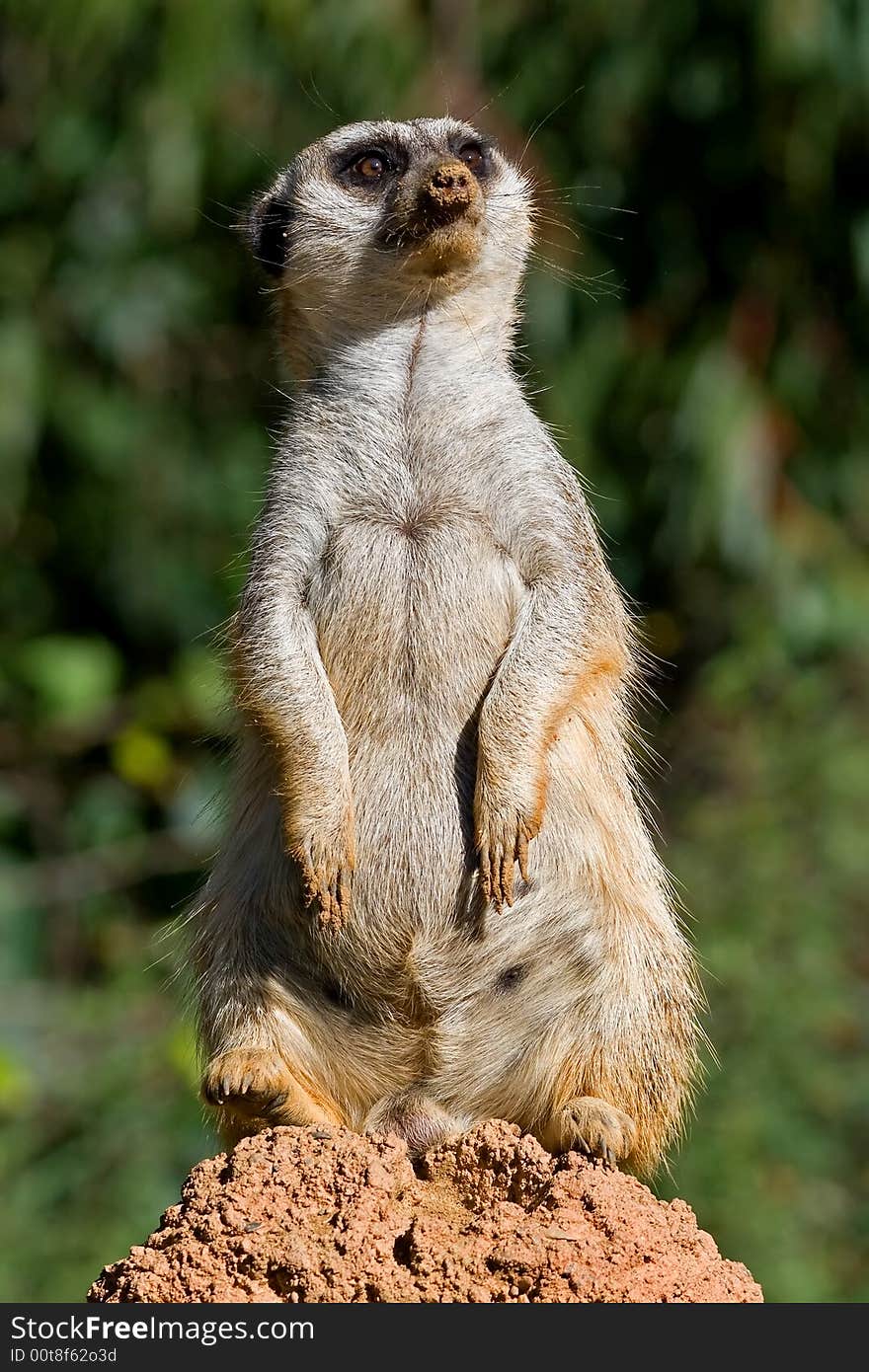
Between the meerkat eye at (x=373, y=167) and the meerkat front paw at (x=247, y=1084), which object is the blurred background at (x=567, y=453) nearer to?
the meerkat eye at (x=373, y=167)

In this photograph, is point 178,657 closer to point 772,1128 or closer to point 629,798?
point 772,1128

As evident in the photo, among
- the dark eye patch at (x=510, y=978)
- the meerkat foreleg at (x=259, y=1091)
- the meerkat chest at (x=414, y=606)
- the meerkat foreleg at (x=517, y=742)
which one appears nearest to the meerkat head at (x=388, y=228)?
the meerkat chest at (x=414, y=606)

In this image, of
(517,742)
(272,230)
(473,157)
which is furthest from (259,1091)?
(473,157)

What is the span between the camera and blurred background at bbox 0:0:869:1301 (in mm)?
6688

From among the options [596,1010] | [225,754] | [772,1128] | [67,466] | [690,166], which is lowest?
[772,1128]

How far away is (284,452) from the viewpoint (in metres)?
3.93

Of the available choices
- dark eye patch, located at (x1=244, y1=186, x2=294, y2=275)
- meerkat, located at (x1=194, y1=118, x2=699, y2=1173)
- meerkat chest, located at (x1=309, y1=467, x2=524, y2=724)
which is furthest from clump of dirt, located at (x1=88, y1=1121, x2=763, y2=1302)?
dark eye patch, located at (x1=244, y1=186, x2=294, y2=275)

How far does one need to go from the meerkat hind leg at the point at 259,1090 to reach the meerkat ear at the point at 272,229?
→ 1.89m

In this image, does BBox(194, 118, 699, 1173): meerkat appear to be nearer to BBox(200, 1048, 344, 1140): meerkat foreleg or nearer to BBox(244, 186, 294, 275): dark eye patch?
BBox(200, 1048, 344, 1140): meerkat foreleg

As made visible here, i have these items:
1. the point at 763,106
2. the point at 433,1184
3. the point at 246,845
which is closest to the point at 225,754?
the point at 246,845

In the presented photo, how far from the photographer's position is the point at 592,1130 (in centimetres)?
337
